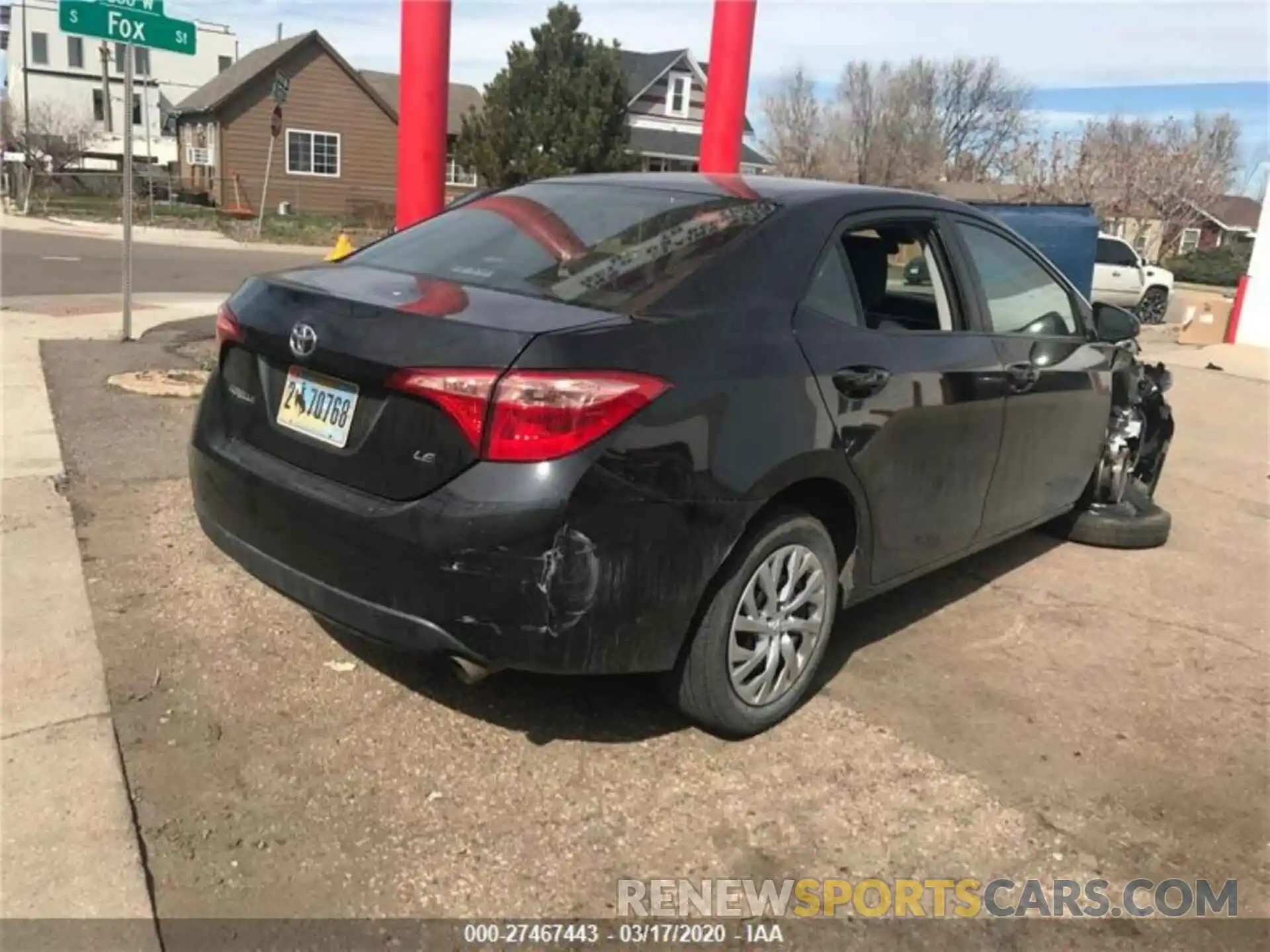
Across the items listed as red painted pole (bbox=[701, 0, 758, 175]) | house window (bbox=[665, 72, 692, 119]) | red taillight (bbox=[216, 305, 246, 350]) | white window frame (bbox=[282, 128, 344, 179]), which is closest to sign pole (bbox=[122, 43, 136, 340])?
red painted pole (bbox=[701, 0, 758, 175])

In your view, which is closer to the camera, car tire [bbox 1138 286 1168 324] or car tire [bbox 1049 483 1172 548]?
car tire [bbox 1049 483 1172 548]

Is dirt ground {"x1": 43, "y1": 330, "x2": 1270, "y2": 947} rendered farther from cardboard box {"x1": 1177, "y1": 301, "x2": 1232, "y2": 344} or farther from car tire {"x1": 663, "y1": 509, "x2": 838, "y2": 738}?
cardboard box {"x1": 1177, "y1": 301, "x2": 1232, "y2": 344}

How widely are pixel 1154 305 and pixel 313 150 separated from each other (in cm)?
2829

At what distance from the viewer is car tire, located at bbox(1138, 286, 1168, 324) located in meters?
21.7

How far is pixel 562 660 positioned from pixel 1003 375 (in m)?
2.26

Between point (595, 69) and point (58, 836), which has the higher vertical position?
point (595, 69)

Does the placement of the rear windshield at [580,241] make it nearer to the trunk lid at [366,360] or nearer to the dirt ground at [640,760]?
the trunk lid at [366,360]

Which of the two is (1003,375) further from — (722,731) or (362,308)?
(362,308)

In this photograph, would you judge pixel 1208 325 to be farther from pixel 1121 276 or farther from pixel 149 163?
pixel 149 163

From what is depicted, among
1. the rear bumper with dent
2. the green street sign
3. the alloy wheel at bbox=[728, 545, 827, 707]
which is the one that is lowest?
the alloy wheel at bbox=[728, 545, 827, 707]

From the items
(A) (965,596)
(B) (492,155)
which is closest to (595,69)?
(B) (492,155)

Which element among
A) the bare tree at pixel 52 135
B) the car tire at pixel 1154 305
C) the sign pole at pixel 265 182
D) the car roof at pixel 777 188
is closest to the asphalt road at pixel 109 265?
the sign pole at pixel 265 182

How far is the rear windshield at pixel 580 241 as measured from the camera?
10.1 ft

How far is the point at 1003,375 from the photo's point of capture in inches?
162
